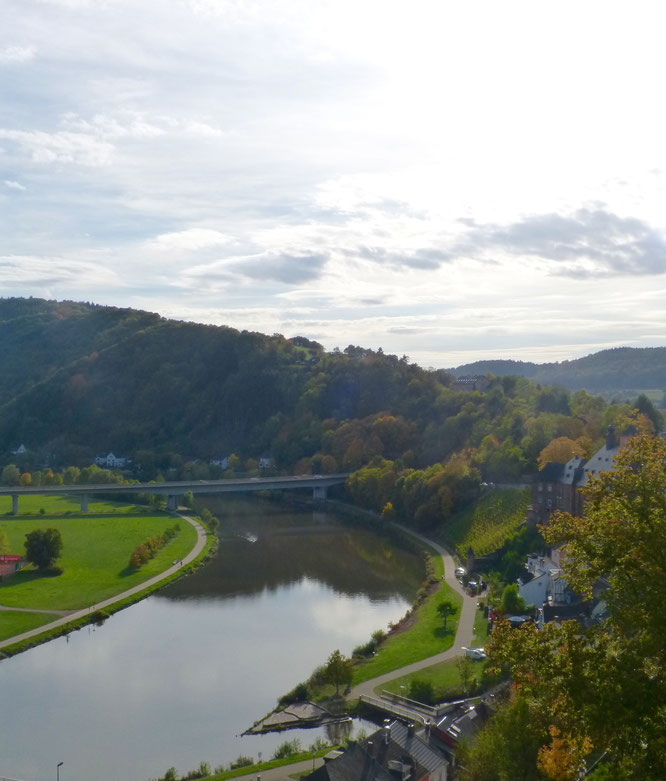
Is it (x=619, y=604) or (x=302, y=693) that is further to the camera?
(x=302, y=693)

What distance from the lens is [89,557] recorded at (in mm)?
38688

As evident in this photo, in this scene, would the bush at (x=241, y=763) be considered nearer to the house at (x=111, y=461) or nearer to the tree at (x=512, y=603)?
the tree at (x=512, y=603)

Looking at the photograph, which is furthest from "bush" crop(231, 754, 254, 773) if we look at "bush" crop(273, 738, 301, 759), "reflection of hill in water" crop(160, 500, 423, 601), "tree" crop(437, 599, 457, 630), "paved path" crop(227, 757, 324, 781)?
"reflection of hill in water" crop(160, 500, 423, 601)

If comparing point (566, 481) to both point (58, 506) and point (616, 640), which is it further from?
point (58, 506)

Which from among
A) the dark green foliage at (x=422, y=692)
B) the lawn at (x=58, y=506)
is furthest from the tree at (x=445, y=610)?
the lawn at (x=58, y=506)

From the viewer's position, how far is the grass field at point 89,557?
103 feet

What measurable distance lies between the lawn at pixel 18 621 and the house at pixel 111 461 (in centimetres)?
5632

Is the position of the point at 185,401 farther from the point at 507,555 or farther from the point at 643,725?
the point at 643,725

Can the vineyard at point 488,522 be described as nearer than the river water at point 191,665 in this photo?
No

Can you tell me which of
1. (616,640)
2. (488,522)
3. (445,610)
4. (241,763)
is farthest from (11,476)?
(616,640)

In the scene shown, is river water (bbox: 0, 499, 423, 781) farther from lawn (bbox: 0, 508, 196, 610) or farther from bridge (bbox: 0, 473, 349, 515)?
bridge (bbox: 0, 473, 349, 515)

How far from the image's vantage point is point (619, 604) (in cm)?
783

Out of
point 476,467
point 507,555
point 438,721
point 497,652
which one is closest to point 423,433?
point 476,467

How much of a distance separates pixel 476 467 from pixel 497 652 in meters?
42.3
